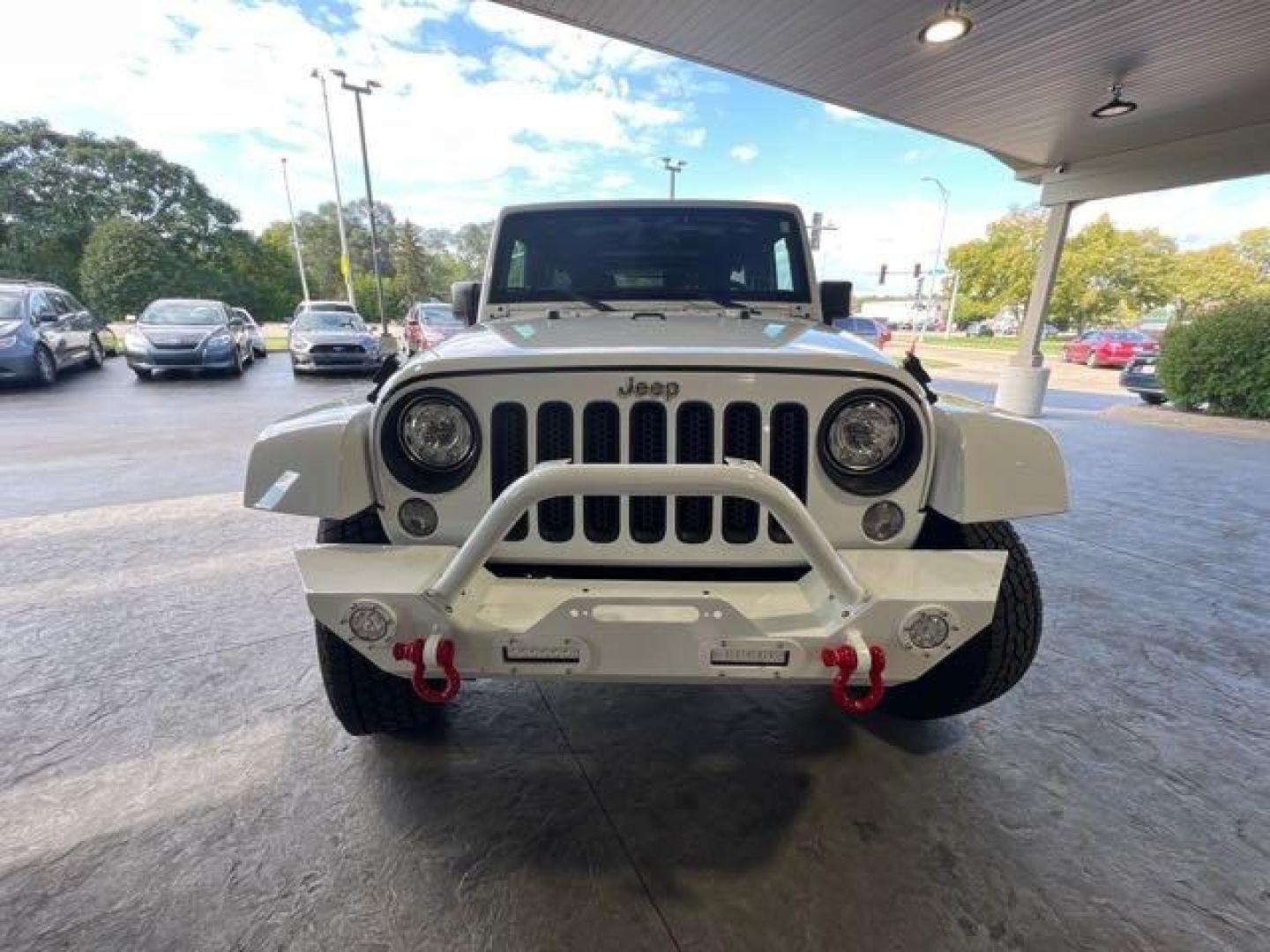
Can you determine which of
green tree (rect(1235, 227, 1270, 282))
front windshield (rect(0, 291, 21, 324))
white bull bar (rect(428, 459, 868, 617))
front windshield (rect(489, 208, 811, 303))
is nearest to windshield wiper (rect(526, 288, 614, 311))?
front windshield (rect(489, 208, 811, 303))

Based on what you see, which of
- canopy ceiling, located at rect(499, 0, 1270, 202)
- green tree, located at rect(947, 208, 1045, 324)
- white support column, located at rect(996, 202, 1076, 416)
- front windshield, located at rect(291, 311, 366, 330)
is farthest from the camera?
green tree, located at rect(947, 208, 1045, 324)

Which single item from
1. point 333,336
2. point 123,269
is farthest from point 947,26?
point 123,269

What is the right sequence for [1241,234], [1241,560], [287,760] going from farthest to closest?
[1241,234] < [1241,560] < [287,760]

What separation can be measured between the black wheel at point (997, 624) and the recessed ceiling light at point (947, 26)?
5237mm

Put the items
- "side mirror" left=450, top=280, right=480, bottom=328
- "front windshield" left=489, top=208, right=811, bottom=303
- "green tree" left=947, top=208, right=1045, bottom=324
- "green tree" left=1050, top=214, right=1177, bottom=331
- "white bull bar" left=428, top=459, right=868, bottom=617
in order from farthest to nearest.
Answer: "green tree" left=947, top=208, right=1045, bottom=324
"green tree" left=1050, top=214, right=1177, bottom=331
"side mirror" left=450, top=280, right=480, bottom=328
"front windshield" left=489, top=208, right=811, bottom=303
"white bull bar" left=428, top=459, right=868, bottom=617

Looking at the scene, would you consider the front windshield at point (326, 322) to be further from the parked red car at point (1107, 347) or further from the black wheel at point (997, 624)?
the parked red car at point (1107, 347)

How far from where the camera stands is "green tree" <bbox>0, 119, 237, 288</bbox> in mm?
28141

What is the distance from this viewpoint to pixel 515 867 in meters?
1.66

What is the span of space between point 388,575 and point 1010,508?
1540 millimetres

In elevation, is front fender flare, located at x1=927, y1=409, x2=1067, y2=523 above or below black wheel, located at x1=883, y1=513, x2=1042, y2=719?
above

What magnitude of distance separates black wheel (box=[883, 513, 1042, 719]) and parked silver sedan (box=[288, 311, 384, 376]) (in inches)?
507

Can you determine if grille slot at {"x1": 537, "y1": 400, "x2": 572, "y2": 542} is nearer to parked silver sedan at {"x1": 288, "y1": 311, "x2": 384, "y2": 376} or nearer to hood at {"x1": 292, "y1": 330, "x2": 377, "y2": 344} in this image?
parked silver sedan at {"x1": 288, "y1": 311, "x2": 384, "y2": 376}

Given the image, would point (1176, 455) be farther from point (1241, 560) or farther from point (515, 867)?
point (515, 867)

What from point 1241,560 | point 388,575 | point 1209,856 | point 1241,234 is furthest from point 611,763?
point 1241,234
